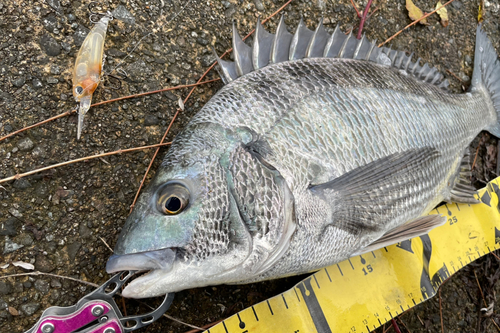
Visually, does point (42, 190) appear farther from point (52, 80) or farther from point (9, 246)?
point (52, 80)

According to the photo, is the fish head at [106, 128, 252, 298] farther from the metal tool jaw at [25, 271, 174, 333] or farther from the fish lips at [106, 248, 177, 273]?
the metal tool jaw at [25, 271, 174, 333]

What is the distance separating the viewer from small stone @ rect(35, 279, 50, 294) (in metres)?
1.56

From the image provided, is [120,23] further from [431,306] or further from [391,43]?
[431,306]

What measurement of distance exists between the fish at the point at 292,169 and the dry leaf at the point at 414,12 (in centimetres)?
88

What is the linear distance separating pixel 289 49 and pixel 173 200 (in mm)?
1004

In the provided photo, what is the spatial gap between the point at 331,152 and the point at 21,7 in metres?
1.75

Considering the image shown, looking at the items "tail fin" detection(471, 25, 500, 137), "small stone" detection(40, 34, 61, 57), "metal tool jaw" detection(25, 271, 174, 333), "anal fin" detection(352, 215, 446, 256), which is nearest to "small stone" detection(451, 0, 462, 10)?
"tail fin" detection(471, 25, 500, 137)

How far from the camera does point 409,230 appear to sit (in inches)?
71.1

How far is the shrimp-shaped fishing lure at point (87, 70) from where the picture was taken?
1.64 meters

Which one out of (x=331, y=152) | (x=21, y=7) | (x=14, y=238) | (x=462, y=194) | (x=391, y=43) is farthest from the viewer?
(x=391, y=43)

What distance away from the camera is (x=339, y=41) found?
1.81 meters

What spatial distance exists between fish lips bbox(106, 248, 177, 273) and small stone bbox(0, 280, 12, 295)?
2.54 ft

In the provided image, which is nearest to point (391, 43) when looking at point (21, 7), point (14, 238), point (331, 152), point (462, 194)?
point (462, 194)

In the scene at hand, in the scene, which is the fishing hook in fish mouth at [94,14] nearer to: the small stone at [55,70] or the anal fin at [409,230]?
the small stone at [55,70]
